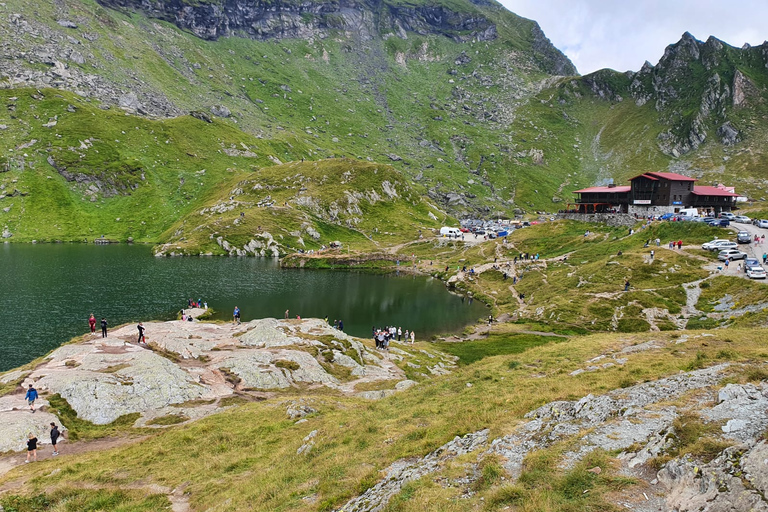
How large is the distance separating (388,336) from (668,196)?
352 feet

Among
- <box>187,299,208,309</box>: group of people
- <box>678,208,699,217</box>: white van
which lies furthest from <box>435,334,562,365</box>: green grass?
<box>678,208,699,217</box>: white van

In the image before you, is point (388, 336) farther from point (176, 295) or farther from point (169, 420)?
point (176, 295)

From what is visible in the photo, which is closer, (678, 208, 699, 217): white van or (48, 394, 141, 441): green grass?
(48, 394, 141, 441): green grass

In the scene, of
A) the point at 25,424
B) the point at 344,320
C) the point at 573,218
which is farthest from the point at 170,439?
the point at 573,218

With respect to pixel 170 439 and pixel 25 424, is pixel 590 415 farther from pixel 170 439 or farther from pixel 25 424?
pixel 25 424

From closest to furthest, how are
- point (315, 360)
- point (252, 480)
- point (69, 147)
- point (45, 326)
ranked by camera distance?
point (252, 480)
point (315, 360)
point (45, 326)
point (69, 147)

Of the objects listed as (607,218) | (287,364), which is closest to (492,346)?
A: (287,364)

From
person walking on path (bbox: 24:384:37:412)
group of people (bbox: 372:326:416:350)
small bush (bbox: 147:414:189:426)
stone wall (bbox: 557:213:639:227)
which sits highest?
stone wall (bbox: 557:213:639:227)

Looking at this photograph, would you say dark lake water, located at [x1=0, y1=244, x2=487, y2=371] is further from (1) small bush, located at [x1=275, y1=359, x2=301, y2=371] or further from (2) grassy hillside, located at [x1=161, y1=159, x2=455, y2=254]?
(1) small bush, located at [x1=275, y1=359, x2=301, y2=371]

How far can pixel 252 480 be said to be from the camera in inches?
784

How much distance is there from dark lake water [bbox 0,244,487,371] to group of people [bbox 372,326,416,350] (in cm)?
338

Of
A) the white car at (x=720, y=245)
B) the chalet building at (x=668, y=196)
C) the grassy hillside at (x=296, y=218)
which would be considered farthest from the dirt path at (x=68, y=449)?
the chalet building at (x=668, y=196)

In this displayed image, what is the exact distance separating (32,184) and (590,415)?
246199 mm

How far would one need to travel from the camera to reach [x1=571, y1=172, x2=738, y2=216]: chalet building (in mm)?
117750
